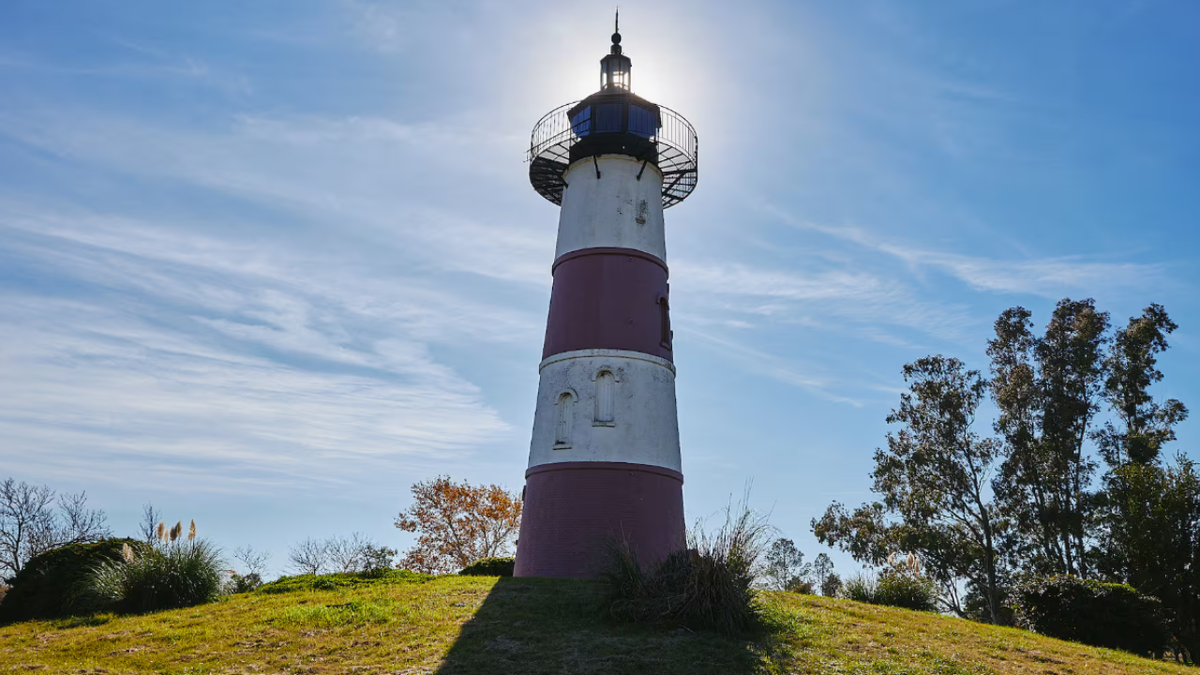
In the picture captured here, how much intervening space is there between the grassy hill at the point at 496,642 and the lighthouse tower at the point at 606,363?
2.40 metres

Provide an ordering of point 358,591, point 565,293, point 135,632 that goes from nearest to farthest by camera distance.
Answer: point 135,632 → point 358,591 → point 565,293

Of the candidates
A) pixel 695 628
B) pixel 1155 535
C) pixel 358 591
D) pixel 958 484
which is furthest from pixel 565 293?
pixel 958 484

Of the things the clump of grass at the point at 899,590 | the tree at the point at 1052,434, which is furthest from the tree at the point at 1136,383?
the clump of grass at the point at 899,590

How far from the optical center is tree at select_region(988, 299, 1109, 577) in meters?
29.9

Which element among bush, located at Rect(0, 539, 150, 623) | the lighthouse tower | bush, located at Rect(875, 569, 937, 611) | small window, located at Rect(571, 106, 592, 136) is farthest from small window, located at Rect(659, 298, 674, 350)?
bush, located at Rect(0, 539, 150, 623)

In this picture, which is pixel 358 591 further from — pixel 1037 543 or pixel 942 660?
pixel 1037 543

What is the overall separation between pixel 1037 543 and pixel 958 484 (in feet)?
10.6

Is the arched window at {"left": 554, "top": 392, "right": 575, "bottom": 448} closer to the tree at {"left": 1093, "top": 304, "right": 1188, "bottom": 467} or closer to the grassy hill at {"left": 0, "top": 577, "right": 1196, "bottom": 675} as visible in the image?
the grassy hill at {"left": 0, "top": 577, "right": 1196, "bottom": 675}

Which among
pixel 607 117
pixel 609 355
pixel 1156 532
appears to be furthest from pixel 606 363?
pixel 1156 532

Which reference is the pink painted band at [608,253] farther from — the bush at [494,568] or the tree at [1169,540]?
the tree at [1169,540]

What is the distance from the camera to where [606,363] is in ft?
59.3

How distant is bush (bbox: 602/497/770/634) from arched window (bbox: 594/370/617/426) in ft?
16.9

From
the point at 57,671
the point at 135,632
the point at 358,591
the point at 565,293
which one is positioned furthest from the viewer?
the point at 565,293

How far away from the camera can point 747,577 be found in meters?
12.3
